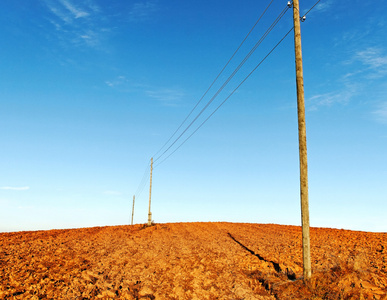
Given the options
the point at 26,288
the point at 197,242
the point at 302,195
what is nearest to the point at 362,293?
the point at 302,195

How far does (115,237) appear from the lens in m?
20.5

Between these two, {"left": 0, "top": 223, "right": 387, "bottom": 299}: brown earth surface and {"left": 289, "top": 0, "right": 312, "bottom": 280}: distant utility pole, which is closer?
{"left": 0, "top": 223, "right": 387, "bottom": 299}: brown earth surface

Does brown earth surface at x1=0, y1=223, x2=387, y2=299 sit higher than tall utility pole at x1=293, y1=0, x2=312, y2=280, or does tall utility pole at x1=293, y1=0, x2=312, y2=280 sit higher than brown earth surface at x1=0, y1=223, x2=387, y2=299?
tall utility pole at x1=293, y1=0, x2=312, y2=280

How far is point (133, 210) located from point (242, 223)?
106 feet

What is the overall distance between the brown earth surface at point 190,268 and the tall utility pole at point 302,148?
3.85ft

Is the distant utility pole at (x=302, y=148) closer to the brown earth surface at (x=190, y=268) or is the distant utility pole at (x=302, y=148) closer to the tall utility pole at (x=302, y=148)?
the tall utility pole at (x=302, y=148)

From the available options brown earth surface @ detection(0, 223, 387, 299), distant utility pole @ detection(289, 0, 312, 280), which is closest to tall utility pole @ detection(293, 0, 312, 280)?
distant utility pole @ detection(289, 0, 312, 280)

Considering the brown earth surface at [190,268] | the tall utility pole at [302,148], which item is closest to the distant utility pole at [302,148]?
the tall utility pole at [302,148]

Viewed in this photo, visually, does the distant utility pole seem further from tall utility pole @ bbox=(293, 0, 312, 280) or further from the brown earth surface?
the brown earth surface

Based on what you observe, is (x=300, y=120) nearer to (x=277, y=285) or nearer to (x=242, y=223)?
(x=277, y=285)

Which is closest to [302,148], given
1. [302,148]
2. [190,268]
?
[302,148]

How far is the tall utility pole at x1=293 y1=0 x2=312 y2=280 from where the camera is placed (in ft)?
35.9

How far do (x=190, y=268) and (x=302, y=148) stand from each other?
800cm

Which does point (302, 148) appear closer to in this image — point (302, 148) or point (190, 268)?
point (302, 148)
